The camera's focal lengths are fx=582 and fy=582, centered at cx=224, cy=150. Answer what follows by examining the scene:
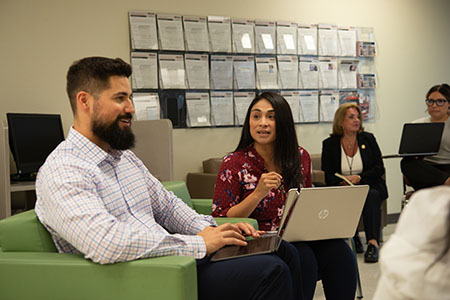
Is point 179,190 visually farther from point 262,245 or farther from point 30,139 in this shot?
point 30,139

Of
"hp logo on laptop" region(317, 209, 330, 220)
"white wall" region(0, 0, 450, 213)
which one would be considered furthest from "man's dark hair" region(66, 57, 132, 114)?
"white wall" region(0, 0, 450, 213)

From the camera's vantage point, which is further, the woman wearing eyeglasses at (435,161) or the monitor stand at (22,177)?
the woman wearing eyeglasses at (435,161)

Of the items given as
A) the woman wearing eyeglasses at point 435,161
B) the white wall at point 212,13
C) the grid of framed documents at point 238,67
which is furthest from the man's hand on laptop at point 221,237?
the woman wearing eyeglasses at point 435,161

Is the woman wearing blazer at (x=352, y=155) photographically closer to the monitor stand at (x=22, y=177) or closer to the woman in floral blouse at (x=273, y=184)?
the woman in floral blouse at (x=273, y=184)

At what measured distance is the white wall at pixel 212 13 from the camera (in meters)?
4.68

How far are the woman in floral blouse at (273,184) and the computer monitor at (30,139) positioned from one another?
1832mm

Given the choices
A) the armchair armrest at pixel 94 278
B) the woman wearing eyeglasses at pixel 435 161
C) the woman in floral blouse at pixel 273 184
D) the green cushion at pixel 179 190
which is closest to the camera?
the armchair armrest at pixel 94 278

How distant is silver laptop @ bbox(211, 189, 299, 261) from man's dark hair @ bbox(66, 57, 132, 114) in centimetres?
80

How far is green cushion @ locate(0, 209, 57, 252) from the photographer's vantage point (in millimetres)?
2154

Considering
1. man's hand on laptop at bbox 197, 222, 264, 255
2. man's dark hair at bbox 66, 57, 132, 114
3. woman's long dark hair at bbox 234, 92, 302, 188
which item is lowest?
man's hand on laptop at bbox 197, 222, 264, 255

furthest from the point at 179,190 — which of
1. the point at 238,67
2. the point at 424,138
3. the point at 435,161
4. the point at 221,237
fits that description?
the point at 435,161

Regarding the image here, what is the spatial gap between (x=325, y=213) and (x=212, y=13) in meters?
3.38

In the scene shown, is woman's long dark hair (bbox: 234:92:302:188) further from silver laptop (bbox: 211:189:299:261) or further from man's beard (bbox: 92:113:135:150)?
man's beard (bbox: 92:113:135:150)

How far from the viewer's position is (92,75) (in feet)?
7.50
